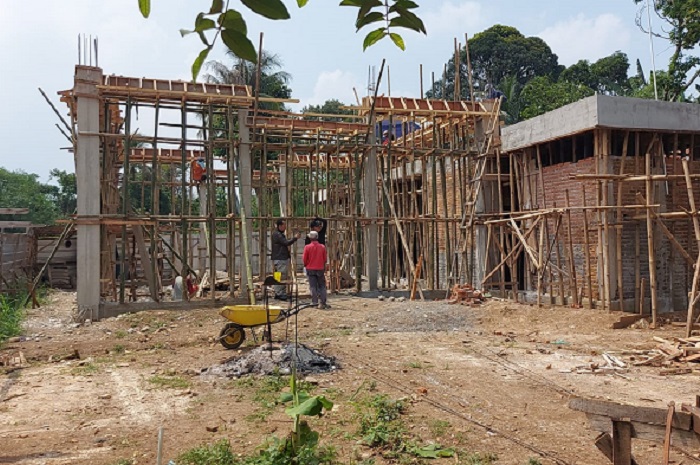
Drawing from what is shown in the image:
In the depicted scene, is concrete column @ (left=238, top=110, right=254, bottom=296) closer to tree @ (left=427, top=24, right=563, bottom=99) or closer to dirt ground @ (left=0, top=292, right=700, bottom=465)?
dirt ground @ (left=0, top=292, right=700, bottom=465)

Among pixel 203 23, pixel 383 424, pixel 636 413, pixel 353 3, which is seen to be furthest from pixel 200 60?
pixel 383 424

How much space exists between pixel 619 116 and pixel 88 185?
38.6ft

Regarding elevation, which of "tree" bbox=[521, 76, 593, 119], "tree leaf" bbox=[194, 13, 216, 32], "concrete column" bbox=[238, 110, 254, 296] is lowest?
"tree leaf" bbox=[194, 13, 216, 32]

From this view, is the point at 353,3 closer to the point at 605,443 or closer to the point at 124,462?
the point at 605,443

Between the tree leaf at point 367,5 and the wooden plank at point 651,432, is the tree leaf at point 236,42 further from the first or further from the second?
the wooden plank at point 651,432

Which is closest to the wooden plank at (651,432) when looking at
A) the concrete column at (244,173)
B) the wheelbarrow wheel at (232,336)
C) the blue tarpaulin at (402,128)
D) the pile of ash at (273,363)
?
the pile of ash at (273,363)

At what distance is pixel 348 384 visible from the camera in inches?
275

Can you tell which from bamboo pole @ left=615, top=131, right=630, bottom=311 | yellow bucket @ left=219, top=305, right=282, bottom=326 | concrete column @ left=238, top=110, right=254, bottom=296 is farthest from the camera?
concrete column @ left=238, top=110, right=254, bottom=296

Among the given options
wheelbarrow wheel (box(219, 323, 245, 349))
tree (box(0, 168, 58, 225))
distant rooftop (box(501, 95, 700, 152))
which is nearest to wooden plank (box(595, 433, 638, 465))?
wheelbarrow wheel (box(219, 323, 245, 349))

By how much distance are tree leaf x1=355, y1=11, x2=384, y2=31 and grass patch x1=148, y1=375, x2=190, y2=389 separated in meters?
6.12

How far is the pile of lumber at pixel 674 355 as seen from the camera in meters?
8.10

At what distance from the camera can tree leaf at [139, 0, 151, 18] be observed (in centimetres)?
150

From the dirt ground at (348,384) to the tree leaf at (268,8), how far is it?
3868 mm

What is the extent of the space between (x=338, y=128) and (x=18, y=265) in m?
10.6
